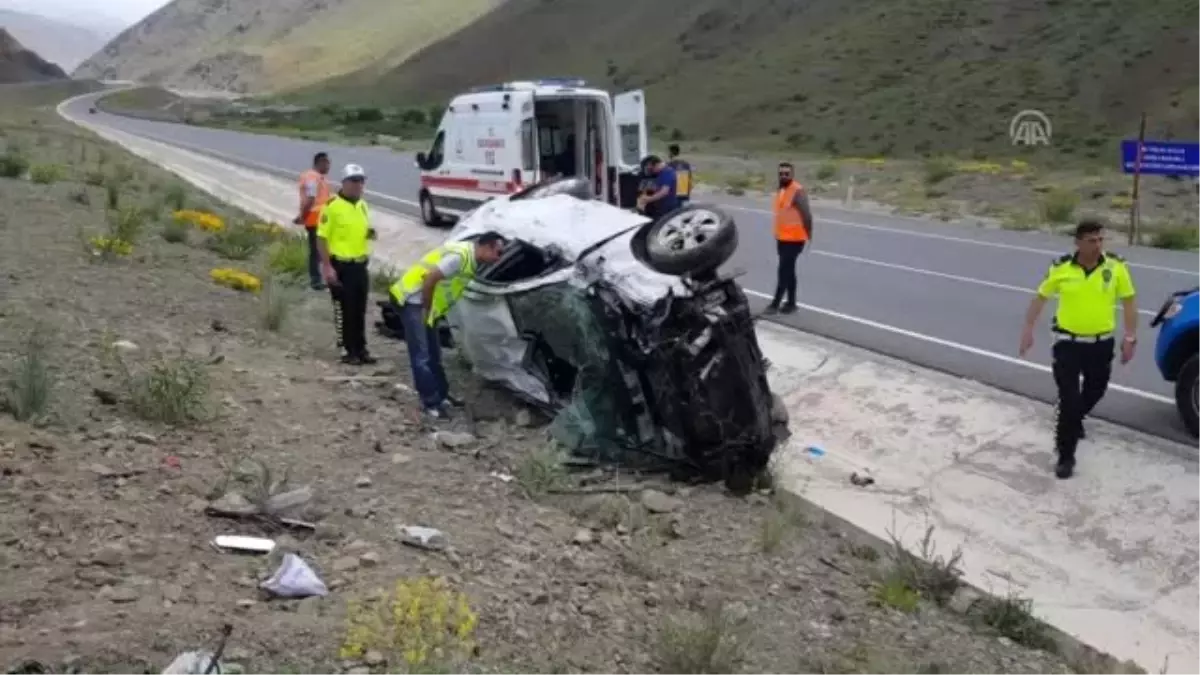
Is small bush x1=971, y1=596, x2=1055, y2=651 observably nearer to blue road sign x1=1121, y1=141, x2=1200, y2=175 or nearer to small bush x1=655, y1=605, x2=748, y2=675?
small bush x1=655, y1=605, x2=748, y2=675

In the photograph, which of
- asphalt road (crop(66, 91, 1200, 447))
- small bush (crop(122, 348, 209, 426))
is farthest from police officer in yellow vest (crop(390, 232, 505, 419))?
asphalt road (crop(66, 91, 1200, 447))

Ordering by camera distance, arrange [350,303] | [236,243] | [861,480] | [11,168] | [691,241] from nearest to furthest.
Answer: [691,241] → [861,480] → [350,303] → [236,243] → [11,168]

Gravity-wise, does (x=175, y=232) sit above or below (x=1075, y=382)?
above

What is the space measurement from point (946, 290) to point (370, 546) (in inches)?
419

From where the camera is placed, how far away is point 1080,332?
331 inches

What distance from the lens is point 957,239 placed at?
20.3 meters

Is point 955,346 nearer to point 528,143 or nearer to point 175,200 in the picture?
point 528,143

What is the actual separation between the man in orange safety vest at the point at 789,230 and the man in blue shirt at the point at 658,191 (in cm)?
203

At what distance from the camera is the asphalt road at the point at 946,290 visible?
34.6 ft

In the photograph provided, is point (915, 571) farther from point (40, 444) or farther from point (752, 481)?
point (40, 444)

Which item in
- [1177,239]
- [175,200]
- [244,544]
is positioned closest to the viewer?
[244,544]

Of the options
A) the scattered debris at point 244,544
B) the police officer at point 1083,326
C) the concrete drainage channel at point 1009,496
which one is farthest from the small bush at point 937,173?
the scattered debris at point 244,544

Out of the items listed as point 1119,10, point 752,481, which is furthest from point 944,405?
point 1119,10

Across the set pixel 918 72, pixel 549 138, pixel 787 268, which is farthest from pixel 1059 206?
pixel 918 72
